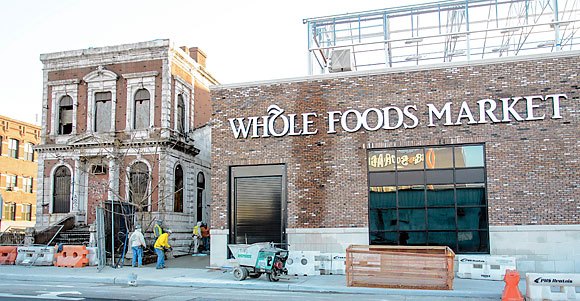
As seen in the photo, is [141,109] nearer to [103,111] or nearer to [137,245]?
[103,111]

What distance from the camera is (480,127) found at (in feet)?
61.0

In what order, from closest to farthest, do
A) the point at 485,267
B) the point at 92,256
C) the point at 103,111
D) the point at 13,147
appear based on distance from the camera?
1. the point at 485,267
2. the point at 92,256
3. the point at 103,111
4. the point at 13,147

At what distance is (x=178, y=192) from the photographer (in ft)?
99.7

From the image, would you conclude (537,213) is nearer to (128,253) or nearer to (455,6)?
(455,6)

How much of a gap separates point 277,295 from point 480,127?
9193 mm

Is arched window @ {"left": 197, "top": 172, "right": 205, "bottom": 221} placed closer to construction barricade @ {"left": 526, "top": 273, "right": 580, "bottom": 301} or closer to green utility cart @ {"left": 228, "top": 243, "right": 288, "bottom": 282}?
green utility cart @ {"left": 228, "top": 243, "right": 288, "bottom": 282}

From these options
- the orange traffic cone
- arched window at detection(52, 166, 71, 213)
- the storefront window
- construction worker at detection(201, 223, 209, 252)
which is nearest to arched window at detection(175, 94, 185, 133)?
construction worker at detection(201, 223, 209, 252)

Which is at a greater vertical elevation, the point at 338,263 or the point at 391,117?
the point at 391,117

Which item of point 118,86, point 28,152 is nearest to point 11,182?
Result: point 28,152

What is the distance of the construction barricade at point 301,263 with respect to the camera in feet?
58.8

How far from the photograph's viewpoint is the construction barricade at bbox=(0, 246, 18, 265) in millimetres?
22109

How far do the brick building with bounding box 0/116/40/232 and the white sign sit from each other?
34835mm

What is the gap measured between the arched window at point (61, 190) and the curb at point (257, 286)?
1246cm

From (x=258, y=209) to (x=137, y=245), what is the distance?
457 cm
